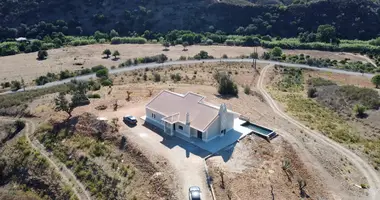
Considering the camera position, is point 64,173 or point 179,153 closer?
point 179,153

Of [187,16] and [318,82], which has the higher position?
[187,16]

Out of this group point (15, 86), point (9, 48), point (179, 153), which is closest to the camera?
point (179, 153)

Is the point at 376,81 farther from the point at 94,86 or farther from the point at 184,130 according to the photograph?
the point at 94,86

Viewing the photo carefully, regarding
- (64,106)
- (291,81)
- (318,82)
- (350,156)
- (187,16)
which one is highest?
(187,16)

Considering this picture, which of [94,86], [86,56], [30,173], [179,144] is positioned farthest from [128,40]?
[179,144]

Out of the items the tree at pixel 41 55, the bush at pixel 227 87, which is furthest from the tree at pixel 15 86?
the bush at pixel 227 87

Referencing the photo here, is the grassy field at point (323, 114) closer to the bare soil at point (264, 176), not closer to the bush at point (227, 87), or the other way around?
the bush at point (227, 87)
